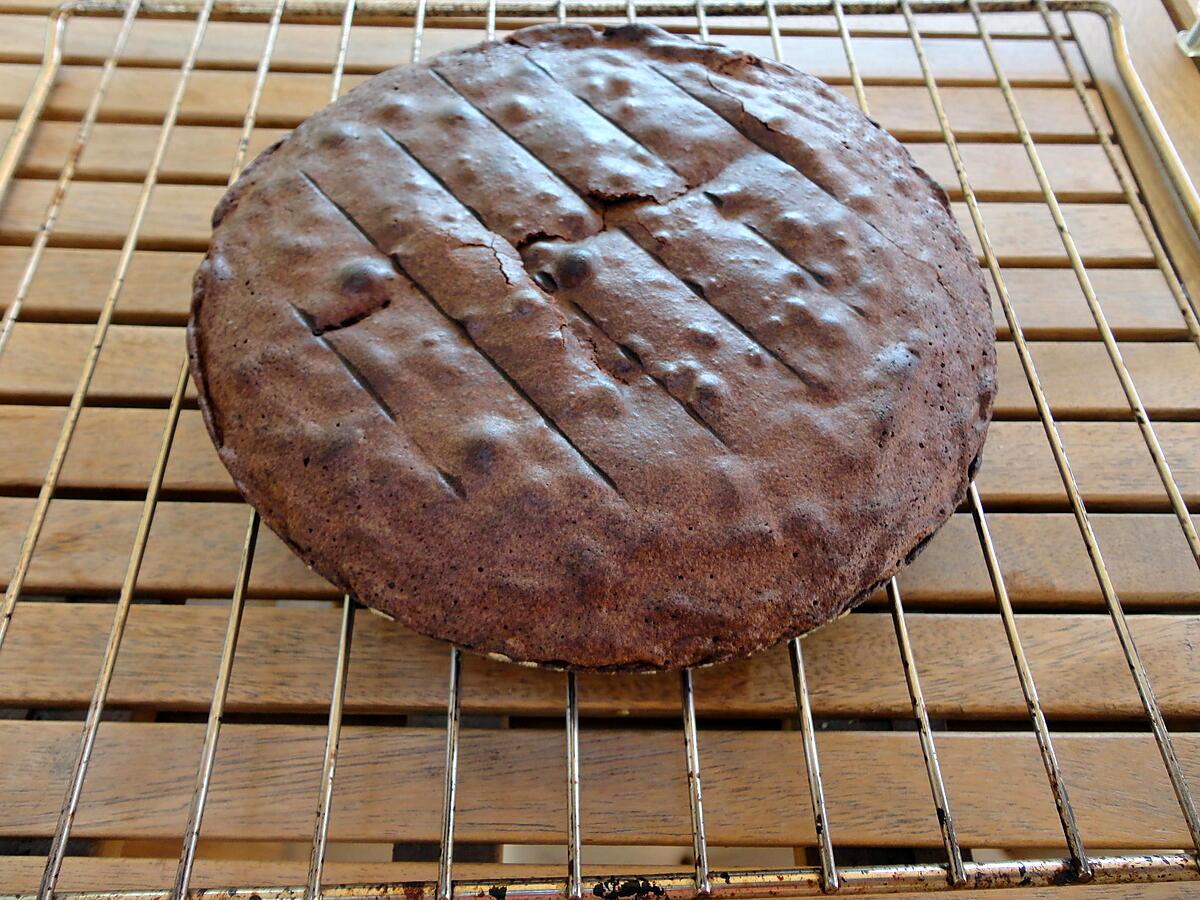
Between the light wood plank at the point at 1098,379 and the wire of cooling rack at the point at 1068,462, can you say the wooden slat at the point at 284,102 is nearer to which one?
the wire of cooling rack at the point at 1068,462

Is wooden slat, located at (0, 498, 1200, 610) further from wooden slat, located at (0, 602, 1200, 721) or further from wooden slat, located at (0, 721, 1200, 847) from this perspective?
wooden slat, located at (0, 721, 1200, 847)

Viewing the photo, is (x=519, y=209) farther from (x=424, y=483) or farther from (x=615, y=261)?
(x=424, y=483)

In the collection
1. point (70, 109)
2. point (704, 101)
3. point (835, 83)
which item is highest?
point (704, 101)

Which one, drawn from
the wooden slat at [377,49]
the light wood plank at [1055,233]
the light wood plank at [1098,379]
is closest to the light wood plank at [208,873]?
the light wood plank at [1098,379]

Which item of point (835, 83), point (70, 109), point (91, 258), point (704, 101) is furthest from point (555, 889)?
point (70, 109)

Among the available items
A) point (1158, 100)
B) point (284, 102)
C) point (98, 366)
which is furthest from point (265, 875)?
point (1158, 100)

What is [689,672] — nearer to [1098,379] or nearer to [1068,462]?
[1068,462]

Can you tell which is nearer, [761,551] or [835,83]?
[761,551]
